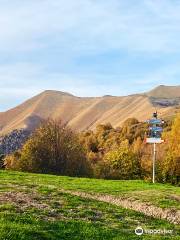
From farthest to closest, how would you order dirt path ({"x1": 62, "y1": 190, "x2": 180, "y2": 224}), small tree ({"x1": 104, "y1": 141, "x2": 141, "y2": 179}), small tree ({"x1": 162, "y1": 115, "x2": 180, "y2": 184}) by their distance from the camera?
small tree ({"x1": 104, "y1": 141, "x2": 141, "y2": 179})
small tree ({"x1": 162, "y1": 115, "x2": 180, "y2": 184})
dirt path ({"x1": 62, "y1": 190, "x2": 180, "y2": 224})

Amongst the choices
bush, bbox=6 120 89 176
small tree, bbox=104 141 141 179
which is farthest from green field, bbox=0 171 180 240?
small tree, bbox=104 141 141 179

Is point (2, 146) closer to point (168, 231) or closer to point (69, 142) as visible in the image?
point (69, 142)

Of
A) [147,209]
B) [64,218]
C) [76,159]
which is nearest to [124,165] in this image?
[76,159]

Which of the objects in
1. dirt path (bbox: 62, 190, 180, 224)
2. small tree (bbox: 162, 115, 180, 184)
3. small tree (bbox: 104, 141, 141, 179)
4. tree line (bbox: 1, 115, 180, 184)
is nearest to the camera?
dirt path (bbox: 62, 190, 180, 224)

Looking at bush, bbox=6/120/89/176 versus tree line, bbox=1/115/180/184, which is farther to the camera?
tree line, bbox=1/115/180/184

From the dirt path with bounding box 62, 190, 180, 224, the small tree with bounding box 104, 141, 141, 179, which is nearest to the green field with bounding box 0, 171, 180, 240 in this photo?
the dirt path with bounding box 62, 190, 180, 224

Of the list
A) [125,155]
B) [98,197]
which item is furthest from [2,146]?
[98,197]

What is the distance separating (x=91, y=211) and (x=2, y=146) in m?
182

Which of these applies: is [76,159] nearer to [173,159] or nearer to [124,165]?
[124,165]

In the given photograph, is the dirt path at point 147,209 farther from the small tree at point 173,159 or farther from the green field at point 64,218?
the small tree at point 173,159

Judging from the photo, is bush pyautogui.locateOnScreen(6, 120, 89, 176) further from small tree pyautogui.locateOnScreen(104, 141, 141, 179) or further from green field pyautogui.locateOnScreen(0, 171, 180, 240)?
green field pyautogui.locateOnScreen(0, 171, 180, 240)

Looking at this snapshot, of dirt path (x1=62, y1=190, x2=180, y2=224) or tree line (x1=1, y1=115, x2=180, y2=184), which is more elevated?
tree line (x1=1, y1=115, x2=180, y2=184)

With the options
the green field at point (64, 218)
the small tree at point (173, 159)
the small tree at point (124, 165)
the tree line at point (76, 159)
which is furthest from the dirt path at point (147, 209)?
the small tree at point (124, 165)

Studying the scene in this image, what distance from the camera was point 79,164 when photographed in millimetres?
70688
